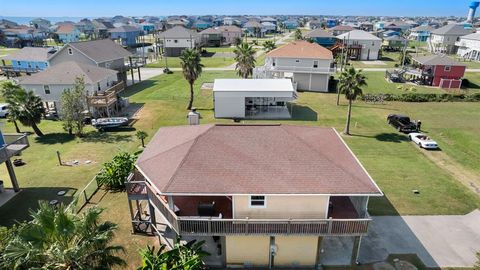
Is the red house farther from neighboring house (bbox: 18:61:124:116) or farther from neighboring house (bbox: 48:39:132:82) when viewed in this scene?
neighboring house (bbox: 48:39:132:82)

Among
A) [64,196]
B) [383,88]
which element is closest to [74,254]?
[64,196]

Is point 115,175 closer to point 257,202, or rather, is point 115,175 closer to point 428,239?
point 257,202

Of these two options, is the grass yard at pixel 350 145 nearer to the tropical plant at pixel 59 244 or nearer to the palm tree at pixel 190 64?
the palm tree at pixel 190 64

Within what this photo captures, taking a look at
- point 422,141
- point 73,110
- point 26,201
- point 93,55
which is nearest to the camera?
point 26,201

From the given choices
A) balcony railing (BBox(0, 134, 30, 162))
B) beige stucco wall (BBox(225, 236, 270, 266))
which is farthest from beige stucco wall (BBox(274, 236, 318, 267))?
balcony railing (BBox(0, 134, 30, 162))

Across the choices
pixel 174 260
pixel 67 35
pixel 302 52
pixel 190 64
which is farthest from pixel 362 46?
pixel 67 35

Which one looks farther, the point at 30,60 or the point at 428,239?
the point at 30,60

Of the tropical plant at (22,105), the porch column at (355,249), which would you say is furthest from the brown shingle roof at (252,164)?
the tropical plant at (22,105)
